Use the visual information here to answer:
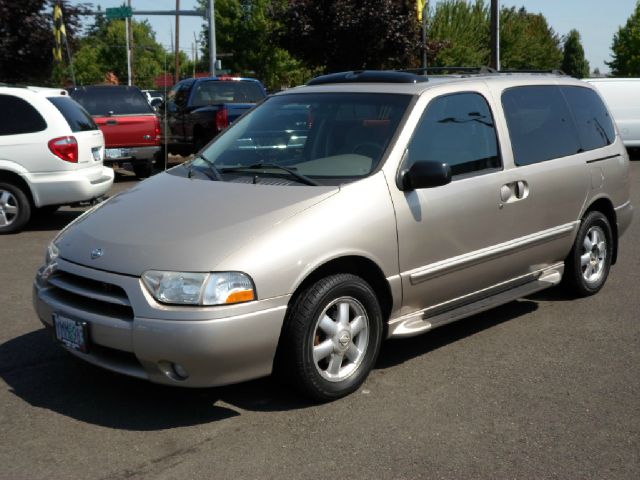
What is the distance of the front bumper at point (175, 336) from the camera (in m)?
4.01

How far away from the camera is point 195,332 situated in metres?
3.99

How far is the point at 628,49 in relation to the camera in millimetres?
68000

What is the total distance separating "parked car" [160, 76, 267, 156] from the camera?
16453mm

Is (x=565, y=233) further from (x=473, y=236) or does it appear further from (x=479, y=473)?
(x=479, y=473)

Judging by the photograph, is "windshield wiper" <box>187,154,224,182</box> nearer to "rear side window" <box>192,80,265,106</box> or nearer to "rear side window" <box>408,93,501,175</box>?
"rear side window" <box>408,93,501,175</box>

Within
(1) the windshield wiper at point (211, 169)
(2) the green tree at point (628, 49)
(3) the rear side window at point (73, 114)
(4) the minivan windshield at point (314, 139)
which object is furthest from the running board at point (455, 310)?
(2) the green tree at point (628, 49)

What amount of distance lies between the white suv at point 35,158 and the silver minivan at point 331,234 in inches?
194

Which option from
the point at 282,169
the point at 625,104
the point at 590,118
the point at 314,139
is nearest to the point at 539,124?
the point at 590,118

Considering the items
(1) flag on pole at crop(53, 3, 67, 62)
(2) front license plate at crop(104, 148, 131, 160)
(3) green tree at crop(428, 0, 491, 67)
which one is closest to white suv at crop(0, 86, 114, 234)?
(2) front license plate at crop(104, 148, 131, 160)

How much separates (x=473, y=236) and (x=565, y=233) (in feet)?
4.03

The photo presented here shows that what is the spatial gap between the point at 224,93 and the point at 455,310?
12.7m

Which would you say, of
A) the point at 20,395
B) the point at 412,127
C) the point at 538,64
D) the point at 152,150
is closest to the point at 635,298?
the point at 412,127

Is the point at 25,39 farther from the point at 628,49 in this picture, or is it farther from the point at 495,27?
the point at 628,49

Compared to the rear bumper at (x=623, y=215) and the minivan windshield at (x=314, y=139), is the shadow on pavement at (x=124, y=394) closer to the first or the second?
the minivan windshield at (x=314, y=139)
